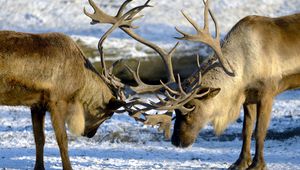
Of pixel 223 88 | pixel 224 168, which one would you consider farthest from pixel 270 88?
pixel 224 168

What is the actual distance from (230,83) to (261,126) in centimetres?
68

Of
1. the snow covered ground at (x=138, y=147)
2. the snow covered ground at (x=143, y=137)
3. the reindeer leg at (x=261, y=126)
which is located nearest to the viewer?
the reindeer leg at (x=261, y=126)

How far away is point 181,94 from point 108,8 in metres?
11.3

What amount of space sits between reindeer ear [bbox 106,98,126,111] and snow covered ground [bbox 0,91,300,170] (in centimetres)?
84

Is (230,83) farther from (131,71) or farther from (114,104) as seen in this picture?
(114,104)

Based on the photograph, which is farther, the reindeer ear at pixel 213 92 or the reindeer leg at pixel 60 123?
the reindeer ear at pixel 213 92

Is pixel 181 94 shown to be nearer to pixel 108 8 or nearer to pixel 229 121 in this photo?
pixel 229 121

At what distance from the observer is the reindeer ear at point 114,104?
9235mm

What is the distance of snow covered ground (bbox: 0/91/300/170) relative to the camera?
32.7ft

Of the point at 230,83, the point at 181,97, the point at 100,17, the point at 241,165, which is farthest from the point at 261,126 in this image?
the point at 100,17

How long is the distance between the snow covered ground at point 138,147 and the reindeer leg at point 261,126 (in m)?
0.37

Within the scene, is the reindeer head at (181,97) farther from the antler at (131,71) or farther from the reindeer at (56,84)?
the reindeer at (56,84)

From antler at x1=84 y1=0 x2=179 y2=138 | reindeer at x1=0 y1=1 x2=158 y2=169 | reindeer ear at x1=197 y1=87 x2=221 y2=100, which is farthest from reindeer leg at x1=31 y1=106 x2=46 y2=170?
reindeer ear at x1=197 y1=87 x2=221 y2=100

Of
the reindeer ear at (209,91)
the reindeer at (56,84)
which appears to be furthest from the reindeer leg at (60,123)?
the reindeer ear at (209,91)
